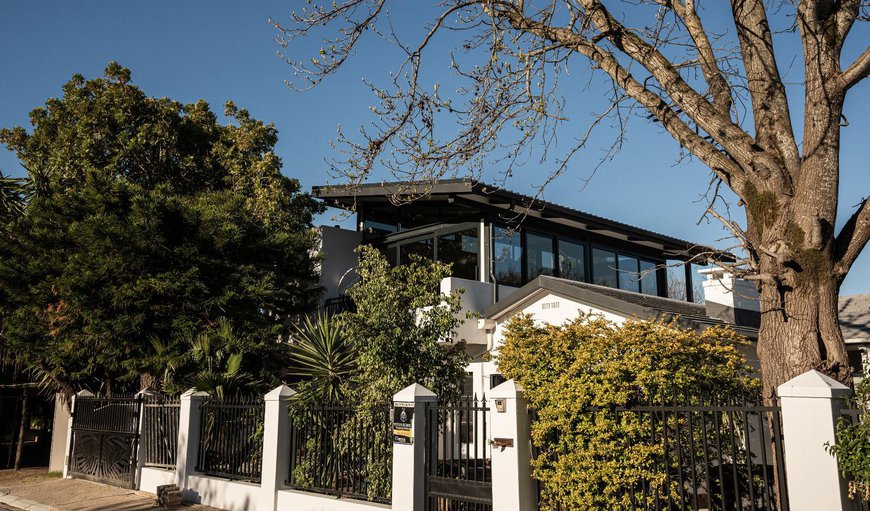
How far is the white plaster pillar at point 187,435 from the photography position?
13.2 meters

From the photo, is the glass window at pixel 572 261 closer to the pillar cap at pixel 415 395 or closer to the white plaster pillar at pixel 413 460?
the pillar cap at pixel 415 395

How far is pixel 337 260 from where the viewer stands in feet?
69.9

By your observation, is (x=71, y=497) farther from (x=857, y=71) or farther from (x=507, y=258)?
(x=857, y=71)

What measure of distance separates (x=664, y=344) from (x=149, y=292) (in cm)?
1188

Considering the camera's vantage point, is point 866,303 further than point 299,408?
Yes

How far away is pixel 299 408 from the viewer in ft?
37.7

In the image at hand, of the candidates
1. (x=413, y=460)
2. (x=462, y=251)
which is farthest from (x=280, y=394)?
(x=462, y=251)

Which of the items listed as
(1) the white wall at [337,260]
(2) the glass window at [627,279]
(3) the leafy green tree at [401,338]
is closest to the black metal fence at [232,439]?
(3) the leafy green tree at [401,338]

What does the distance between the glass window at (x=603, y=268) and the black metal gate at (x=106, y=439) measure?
1329 cm

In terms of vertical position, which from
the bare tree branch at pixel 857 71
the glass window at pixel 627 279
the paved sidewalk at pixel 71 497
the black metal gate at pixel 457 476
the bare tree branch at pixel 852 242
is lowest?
the paved sidewalk at pixel 71 497

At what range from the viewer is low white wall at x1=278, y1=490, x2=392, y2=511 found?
9.80m

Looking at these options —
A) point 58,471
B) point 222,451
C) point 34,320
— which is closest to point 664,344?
point 222,451

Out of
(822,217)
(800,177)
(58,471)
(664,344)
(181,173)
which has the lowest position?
(58,471)

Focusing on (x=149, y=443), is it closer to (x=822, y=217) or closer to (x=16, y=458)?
(x=16, y=458)
